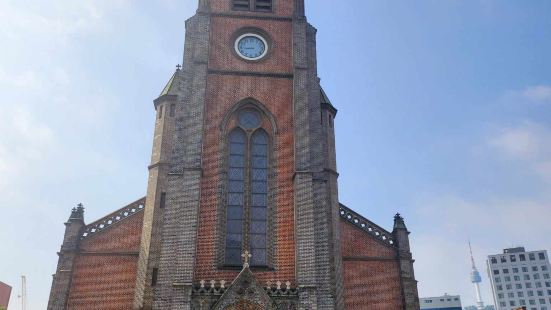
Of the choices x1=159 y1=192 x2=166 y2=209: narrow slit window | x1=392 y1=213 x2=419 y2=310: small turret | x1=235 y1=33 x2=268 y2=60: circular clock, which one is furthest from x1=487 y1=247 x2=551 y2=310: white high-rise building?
x1=159 y1=192 x2=166 y2=209: narrow slit window

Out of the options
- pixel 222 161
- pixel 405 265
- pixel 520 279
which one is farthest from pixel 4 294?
pixel 520 279

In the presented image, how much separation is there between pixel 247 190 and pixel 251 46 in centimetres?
764

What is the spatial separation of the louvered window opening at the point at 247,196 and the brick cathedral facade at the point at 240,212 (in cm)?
4

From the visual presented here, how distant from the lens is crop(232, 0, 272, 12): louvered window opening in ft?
87.5

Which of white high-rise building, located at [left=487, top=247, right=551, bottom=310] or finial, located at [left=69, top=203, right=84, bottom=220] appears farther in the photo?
white high-rise building, located at [left=487, top=247, right=551, bottom=310]

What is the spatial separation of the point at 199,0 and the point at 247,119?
7.13 meters

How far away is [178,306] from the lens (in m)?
19.0

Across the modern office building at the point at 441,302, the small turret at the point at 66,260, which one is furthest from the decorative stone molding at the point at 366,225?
the modern office building at the point at 441,302

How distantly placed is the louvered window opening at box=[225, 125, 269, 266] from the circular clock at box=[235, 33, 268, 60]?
322cm

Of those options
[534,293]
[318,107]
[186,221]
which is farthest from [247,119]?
[534,293]

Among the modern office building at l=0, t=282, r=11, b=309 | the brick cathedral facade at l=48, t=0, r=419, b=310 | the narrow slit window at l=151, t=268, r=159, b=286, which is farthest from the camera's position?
the modern office building at l=0, t=282, r=11, b=309

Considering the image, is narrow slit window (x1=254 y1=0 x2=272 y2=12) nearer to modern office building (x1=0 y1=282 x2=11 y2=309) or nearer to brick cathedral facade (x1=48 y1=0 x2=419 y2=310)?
brick cathedral facade (x1=48 y1=0 x2=419 y2=310)

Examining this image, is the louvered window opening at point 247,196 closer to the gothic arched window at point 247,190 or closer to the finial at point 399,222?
the gothic arched window at point 247,190

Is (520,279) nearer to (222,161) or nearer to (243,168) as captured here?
(243,168)
